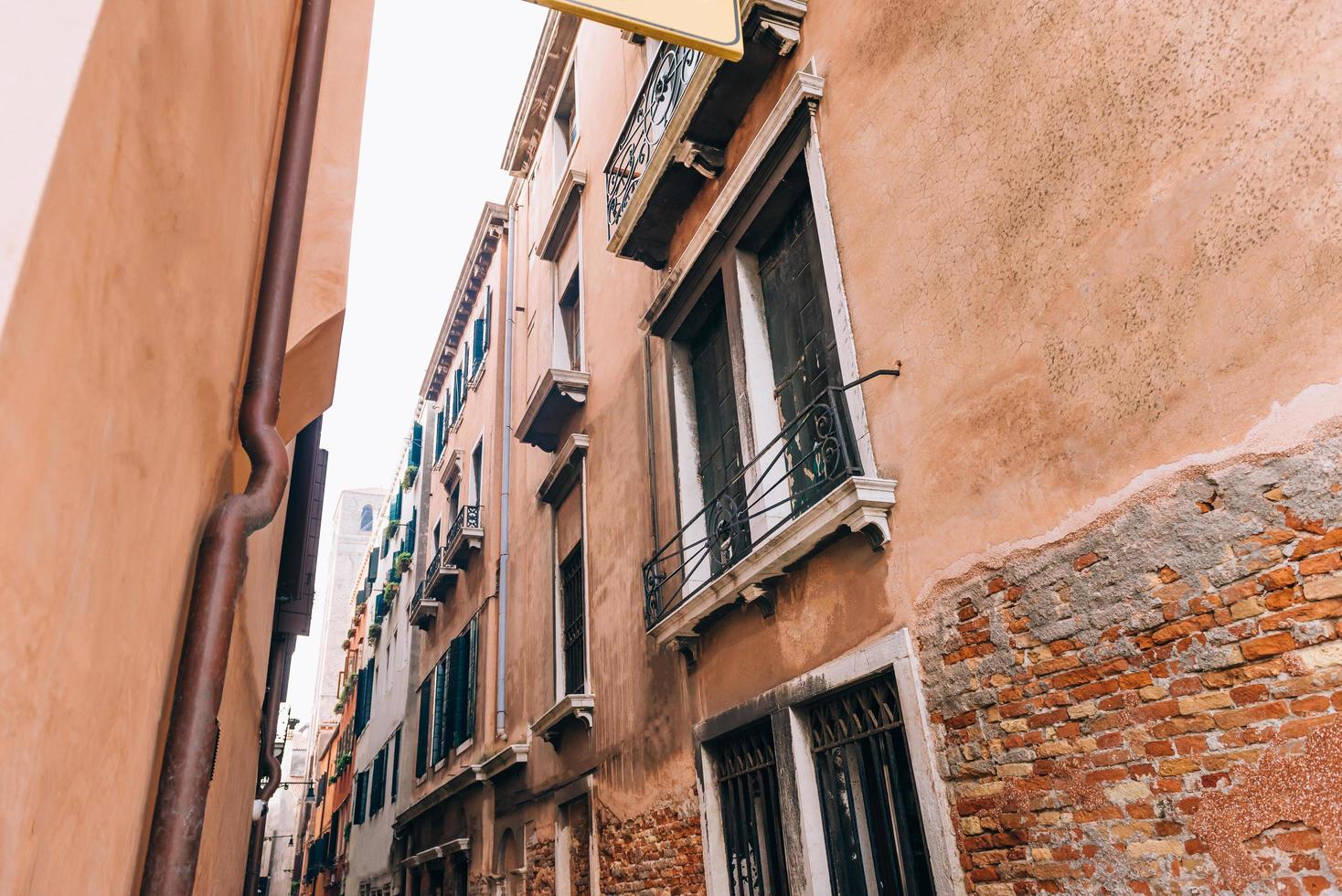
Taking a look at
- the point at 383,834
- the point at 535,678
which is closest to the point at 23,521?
the point at 535,678

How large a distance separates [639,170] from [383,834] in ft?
58.6

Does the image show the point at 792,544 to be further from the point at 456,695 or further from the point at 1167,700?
the point at 456,695

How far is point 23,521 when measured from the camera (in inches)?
59.3

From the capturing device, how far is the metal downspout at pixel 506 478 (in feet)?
41.9

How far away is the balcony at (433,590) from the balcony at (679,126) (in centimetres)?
956

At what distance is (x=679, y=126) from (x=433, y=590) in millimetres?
12733

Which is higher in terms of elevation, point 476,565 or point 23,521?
point 476,565

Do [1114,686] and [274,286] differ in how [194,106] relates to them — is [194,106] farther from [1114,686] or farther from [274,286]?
[1114,686]

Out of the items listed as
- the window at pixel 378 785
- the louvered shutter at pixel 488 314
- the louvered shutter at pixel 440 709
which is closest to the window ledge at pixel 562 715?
the louvered shutter at pixel 440 709

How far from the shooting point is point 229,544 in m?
2.90

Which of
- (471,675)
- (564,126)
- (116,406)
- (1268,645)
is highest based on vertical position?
(564,126)

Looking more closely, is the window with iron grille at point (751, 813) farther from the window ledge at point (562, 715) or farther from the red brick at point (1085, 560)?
the window ledge at point (562, 715)

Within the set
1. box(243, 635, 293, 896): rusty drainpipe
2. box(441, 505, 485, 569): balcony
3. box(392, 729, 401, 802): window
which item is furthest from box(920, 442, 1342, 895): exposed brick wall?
box(392, 729, 401, 802): window

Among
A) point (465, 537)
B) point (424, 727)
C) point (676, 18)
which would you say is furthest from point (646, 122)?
point (424, 727)
